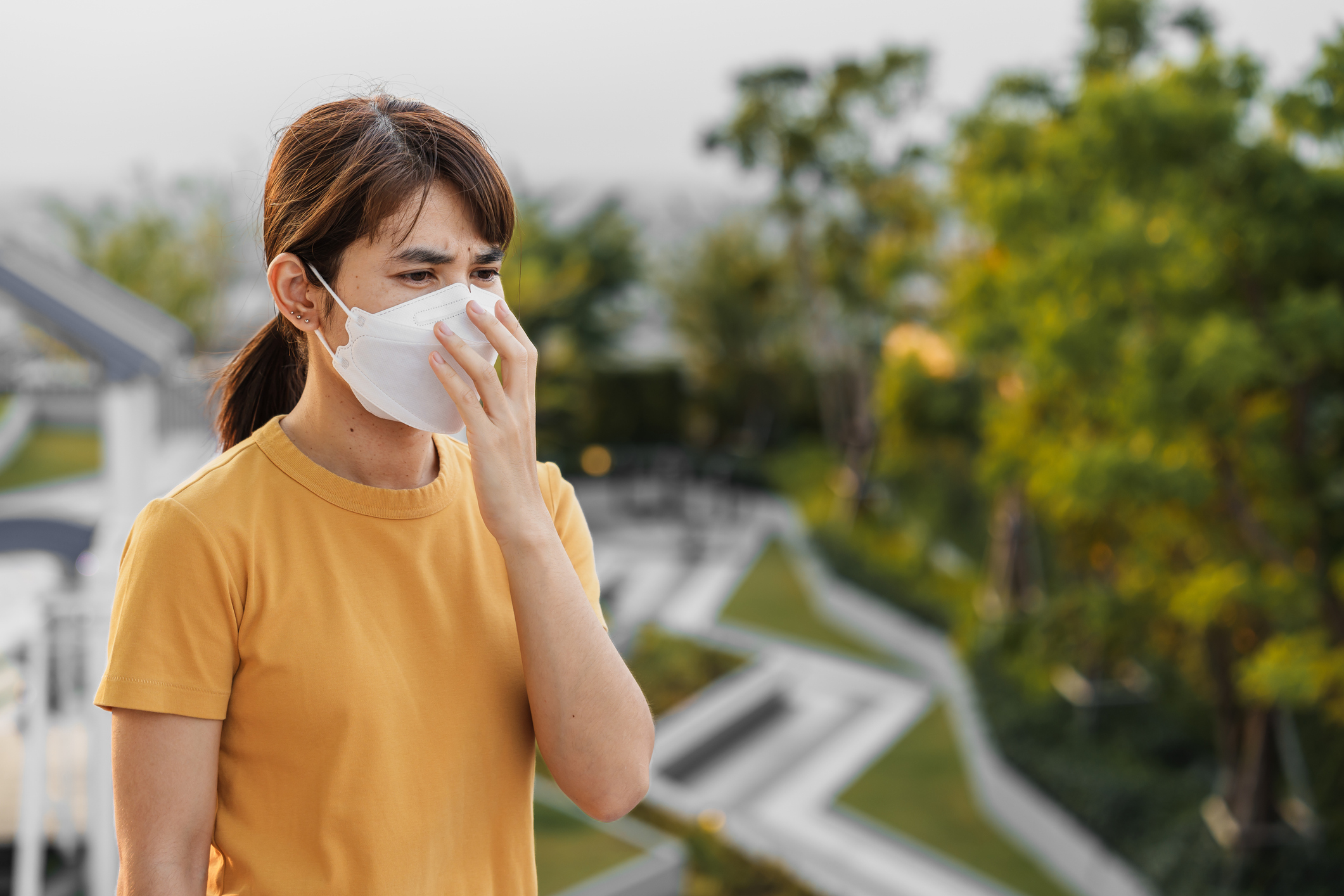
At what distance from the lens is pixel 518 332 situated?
1.30 metres

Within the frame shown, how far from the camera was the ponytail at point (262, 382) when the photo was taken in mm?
1498

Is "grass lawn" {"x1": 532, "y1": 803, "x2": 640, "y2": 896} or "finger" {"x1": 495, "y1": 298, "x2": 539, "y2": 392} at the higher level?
"finger" {"x1": 495, "y1": 298, "x2": 539, "y2": 392}

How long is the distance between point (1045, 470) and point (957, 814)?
333 cm

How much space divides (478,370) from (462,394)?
3 centimetres

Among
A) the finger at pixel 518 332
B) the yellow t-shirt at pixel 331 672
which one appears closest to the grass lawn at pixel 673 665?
the yellow t-shirt at pixel 331 672

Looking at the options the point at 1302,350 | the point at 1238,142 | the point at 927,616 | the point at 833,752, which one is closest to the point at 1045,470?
the point at 1302,350

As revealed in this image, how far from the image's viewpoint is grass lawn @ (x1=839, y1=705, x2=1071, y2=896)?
26.1ft

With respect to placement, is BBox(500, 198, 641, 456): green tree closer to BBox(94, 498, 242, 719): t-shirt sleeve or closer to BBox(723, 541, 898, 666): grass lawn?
BBox(723, 541, 898, 666): grass lawn

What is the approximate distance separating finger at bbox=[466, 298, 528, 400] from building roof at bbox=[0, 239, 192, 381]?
3425 millimetres

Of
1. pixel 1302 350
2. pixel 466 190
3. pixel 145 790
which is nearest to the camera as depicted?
pixel 145 790

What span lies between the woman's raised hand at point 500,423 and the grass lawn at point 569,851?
5706 mm

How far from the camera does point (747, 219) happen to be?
22.6 metres

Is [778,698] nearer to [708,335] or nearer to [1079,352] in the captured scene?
[1079,352]

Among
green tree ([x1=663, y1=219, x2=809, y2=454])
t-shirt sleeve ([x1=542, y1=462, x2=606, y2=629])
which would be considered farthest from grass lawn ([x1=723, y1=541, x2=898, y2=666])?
t-shirt sleeve ([x1=542, y1=462, x2=606, y2=629])
